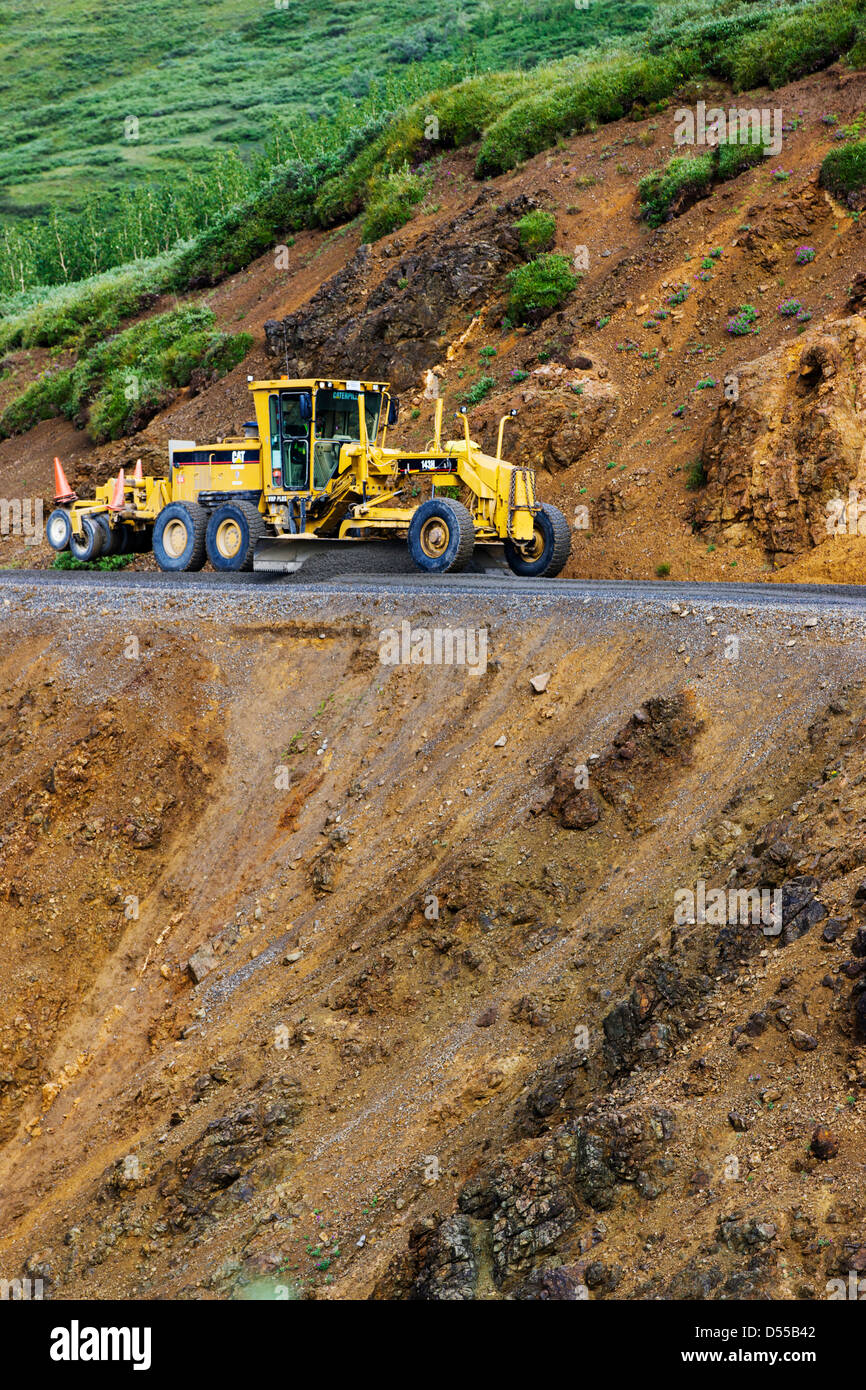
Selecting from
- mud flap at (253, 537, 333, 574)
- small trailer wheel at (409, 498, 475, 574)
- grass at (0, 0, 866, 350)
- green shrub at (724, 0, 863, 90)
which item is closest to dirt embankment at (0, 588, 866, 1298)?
small trailer wheel at (409, 498, 475, 574)

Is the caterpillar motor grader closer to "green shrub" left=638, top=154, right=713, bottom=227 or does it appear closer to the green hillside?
"green shrub" left=638, top=154, right=713, bottom=227

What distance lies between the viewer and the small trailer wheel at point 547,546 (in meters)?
19.3

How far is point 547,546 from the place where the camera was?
19.5 meters

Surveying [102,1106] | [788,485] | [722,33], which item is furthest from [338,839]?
[722,33]

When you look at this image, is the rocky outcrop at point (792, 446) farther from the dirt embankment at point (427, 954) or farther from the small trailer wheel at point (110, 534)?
the small trailer wheel at point (110, 534)

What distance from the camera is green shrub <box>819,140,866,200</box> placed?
23.5 m

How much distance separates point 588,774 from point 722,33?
2625 centimetres

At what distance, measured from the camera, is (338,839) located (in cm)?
1340

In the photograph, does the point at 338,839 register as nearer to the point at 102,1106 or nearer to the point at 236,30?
the point at 102,1106

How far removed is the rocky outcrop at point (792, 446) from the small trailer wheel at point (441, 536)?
4.38m

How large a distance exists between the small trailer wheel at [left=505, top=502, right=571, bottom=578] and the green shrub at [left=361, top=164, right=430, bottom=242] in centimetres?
1722

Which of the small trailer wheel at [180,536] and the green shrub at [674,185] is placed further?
the green shrub at [674,185]

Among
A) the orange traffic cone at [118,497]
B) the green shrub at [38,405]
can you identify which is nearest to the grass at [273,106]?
the green shrub at [38,405]

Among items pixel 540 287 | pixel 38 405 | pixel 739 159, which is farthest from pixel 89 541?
pixel 38 405
